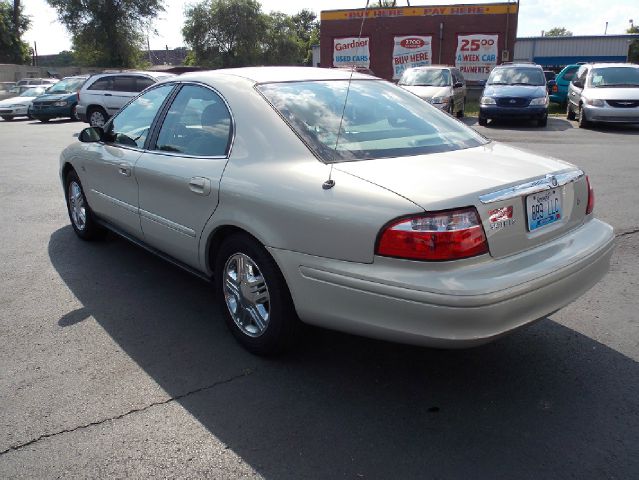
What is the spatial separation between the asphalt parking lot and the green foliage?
182 feet

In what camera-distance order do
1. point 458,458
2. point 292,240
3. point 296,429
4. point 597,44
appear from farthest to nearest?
1. point 597,44
2. point 292,240
3. point 296,429
4. point 458,458

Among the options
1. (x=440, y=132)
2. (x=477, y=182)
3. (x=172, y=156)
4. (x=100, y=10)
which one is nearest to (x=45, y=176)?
(x=172, y=156)

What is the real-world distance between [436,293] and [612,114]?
1411 cm

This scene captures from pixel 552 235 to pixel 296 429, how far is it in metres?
1.61

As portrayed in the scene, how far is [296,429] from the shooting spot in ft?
9.08

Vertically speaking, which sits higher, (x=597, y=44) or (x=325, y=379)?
(x=597, y=44)

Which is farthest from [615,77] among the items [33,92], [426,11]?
[33,92]

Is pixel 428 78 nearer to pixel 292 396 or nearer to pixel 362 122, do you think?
pixel 362 122

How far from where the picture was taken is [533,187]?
2.89m

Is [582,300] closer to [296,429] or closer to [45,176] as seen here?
[296,429]

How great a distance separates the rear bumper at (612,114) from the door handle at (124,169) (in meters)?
13.4

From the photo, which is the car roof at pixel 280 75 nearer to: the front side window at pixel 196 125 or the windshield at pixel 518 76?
the front side window at pixel 196 125

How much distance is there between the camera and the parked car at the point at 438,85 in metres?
15.8

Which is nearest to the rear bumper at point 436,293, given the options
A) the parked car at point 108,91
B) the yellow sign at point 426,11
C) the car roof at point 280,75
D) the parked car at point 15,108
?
the car roof at point 280,75
